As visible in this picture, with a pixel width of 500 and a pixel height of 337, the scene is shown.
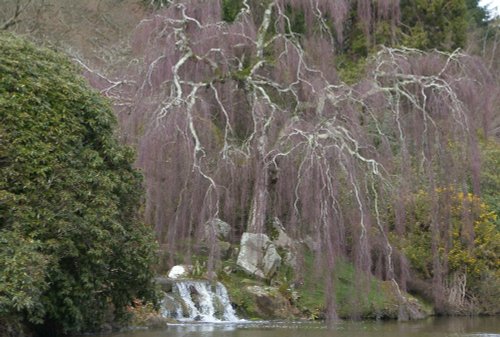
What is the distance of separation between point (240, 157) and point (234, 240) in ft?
10.1

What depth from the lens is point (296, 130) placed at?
54.1ft

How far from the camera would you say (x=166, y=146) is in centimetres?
1580

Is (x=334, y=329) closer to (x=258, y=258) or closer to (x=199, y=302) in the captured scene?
(x=199, y=302)

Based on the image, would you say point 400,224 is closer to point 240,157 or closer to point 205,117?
point 240,157

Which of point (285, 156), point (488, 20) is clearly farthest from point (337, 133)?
point (488, 20)

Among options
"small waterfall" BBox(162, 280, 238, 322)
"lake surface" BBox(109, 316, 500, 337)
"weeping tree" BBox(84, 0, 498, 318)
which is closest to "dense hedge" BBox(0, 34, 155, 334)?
"lake surface" BBox(109, 316, 500, 337)

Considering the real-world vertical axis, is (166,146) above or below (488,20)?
below

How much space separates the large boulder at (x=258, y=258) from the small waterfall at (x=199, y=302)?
128 cm

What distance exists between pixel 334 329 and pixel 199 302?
10.4 feet

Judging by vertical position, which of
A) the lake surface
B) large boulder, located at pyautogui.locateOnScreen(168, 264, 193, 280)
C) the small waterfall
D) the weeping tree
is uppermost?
the weeping tree

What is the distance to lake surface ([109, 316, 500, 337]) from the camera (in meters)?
14.0

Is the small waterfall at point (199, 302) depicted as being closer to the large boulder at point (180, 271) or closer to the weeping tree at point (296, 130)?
the large boulder at point (180, 271)

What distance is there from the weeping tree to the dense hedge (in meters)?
2.17

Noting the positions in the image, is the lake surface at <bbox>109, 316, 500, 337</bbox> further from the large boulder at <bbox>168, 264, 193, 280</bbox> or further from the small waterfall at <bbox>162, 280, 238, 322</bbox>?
the large boulder at <bbox>168, 264, 193, 280</bbox>
